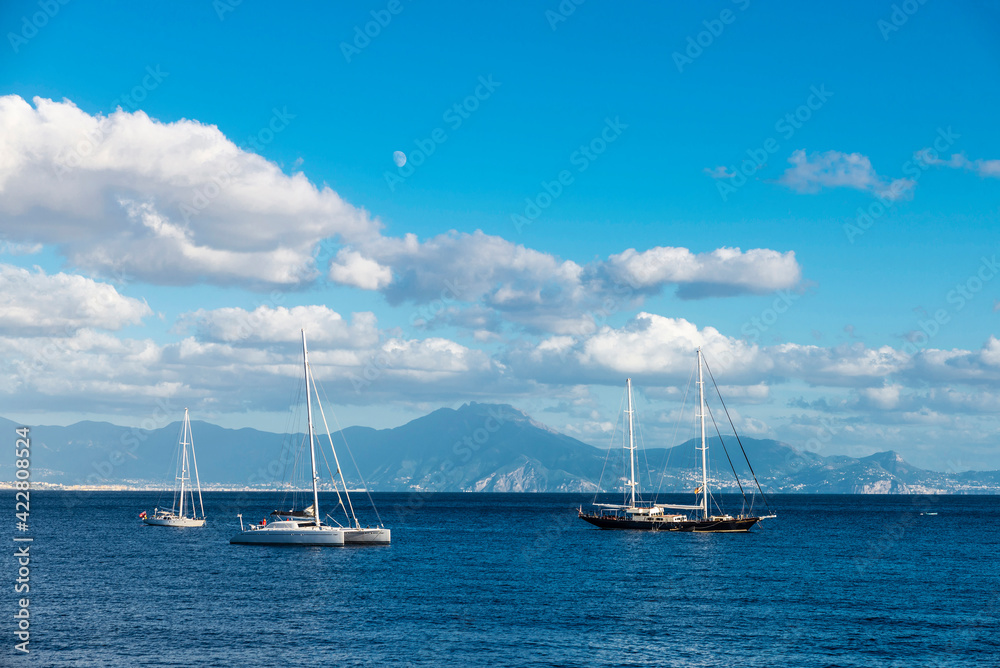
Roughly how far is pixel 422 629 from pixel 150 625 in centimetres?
1629

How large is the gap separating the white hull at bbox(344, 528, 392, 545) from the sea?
4.75 ft

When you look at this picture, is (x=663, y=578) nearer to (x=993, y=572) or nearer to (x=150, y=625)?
(x=993, y=572)

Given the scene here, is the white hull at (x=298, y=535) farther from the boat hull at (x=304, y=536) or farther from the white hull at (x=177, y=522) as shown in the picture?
the white hull at (x=177, y=522)

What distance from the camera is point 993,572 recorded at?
82.8m

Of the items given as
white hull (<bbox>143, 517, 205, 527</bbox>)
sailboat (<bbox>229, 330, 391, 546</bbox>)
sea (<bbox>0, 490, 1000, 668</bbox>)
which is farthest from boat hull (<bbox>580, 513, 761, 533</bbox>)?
white hull (<bbox>143, 517, 205, 527</bbox>)

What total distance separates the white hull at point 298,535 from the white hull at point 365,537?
91cm

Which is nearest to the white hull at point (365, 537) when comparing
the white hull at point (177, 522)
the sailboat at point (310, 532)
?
the sailboat at point (310, 532)

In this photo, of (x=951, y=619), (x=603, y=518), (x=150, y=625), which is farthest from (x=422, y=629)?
(x=603, y=518)

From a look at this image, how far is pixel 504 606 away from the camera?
59938mm

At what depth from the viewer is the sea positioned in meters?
46.0

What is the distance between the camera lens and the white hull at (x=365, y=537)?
98625 mm

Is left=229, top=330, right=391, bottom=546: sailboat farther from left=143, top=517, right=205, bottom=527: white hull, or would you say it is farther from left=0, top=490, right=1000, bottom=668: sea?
left=143, top=517, right=205, bottom=527: white hull

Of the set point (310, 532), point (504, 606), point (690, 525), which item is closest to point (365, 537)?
point (310, 532)

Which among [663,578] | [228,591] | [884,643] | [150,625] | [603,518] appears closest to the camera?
[884,643]
